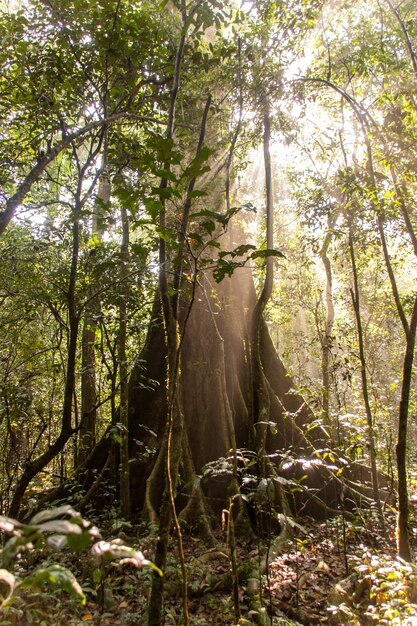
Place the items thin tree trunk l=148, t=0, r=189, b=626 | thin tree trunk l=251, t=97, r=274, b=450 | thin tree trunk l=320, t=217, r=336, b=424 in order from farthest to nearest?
1. thin tree trunk l=251, t=97, r=274, b=450
2. thin tree trunk l=320, t=217, r=336, b=424
3. thin tree trunk l=148, t=0, r=189, b=626

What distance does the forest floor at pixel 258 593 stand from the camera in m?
3.09

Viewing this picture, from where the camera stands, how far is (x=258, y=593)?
3609mm

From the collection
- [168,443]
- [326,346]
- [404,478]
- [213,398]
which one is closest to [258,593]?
[404,478]

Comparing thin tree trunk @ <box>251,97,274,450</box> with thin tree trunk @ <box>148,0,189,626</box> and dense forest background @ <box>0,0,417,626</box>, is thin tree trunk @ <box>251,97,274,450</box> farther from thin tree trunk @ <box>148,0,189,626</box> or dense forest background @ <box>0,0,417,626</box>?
thin tree trunk @ <box>148,0,189,626</box>

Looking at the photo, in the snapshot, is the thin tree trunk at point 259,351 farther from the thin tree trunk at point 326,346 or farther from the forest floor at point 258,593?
the forest floor at point 258,593

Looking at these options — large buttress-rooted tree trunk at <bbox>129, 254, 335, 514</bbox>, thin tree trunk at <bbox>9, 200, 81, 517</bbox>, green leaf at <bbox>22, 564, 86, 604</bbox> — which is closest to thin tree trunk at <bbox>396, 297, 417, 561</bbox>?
large buttress-rooted tree trunk at <bbox>129, 254, 335, 514</bbox>

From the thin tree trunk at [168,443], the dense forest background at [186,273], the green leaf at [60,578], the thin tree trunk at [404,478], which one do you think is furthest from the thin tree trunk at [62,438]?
the thin tree trunk at [404,478]

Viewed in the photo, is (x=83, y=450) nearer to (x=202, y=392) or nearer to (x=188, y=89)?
(x=202, y=392)

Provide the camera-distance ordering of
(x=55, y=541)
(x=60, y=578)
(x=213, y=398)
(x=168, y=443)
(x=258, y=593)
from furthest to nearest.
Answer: (x=213, y=398), (x=258, y=593), (x=168, y=443), (x=60, y=578), (x=55, y=541)

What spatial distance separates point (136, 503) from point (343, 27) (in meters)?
8.57

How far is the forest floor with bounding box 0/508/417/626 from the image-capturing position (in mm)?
3092

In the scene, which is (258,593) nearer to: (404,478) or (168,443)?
(404,478)

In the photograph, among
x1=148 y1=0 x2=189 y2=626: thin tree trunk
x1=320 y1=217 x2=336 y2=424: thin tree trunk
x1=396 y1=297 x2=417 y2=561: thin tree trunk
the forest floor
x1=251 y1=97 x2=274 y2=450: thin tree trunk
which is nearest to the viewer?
x1=148 y1=0 x2=189 y2=626: thin tree trunk

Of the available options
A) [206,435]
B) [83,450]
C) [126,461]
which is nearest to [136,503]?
[126,461]
